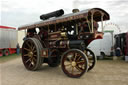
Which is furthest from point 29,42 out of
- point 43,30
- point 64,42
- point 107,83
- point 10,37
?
point 10,37

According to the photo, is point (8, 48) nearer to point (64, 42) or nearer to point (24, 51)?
point (24, 51)

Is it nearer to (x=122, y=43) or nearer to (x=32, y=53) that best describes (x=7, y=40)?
(x=32, y=53)

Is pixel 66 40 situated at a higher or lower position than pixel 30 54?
higher

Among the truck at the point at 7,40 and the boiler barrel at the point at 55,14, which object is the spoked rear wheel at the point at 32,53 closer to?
the boiler barrel at the point at 55,14

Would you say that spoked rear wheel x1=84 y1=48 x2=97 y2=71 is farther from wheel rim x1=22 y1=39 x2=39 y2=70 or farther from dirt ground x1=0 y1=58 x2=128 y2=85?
wheel rim x1=22 y1=39 x2=39 y2=70

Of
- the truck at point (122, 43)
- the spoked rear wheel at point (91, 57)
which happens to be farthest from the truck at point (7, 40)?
the truck at point (122, 43)

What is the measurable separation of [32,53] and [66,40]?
2133 millimetres

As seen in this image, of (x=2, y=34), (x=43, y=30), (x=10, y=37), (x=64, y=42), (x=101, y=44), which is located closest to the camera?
(x=64, y=42)

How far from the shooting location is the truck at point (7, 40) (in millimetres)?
15320

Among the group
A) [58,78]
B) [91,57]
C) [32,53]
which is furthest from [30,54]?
[91,57]

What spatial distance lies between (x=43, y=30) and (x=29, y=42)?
1075mm

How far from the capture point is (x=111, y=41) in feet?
39.6

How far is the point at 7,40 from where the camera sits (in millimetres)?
16234

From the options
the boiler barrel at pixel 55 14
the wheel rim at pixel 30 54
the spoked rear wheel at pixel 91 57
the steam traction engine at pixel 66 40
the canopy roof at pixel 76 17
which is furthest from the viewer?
the wheel rim at pixel 30 54
